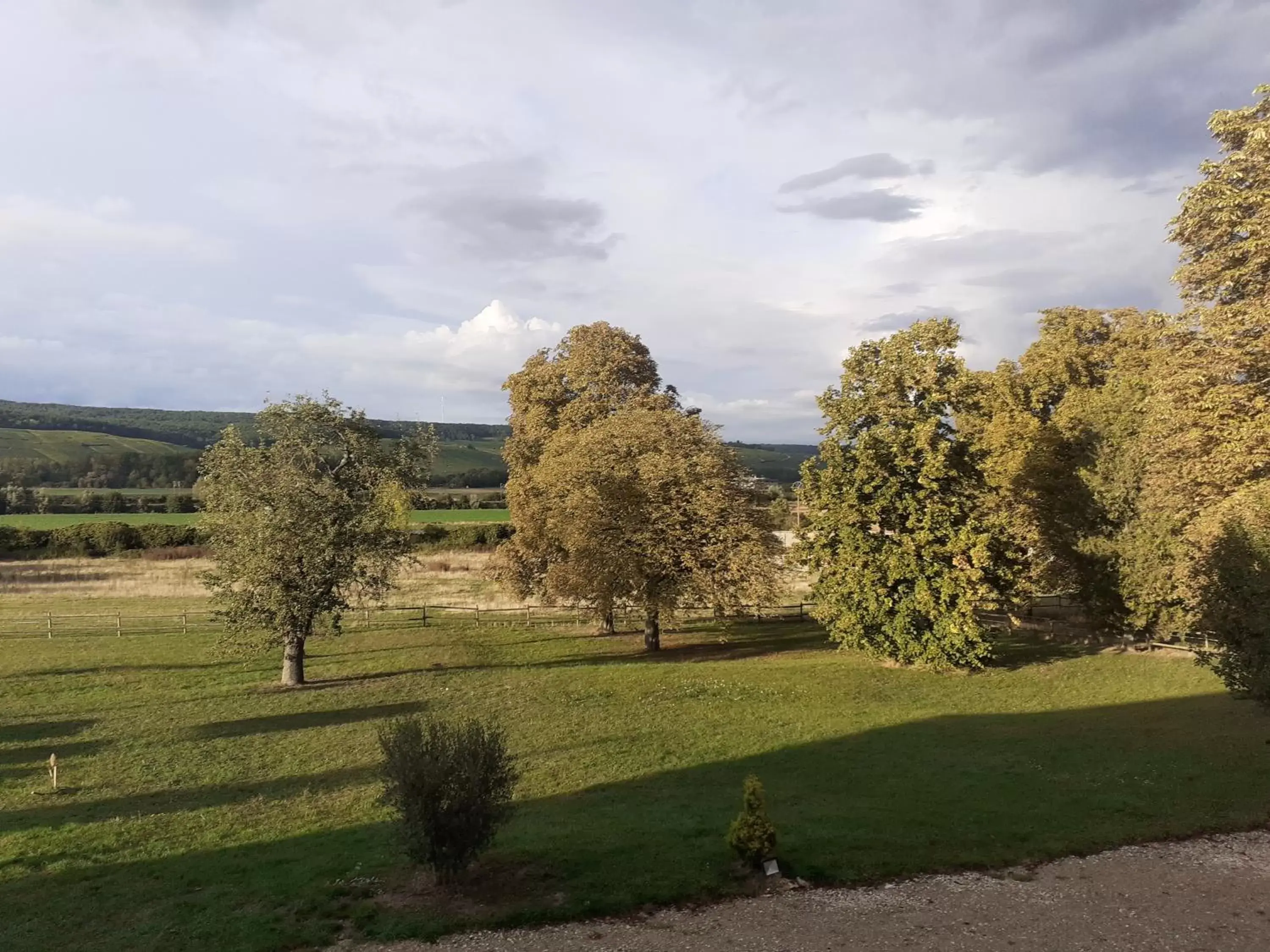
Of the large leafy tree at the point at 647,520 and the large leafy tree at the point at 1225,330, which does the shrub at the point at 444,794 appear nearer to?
the large leafy tree at the point at 647,520

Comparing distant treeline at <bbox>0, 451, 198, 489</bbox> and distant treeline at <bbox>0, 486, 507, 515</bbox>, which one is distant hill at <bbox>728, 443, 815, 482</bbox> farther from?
distant treeline at <bbox>0, 451, 198, 489</bbox>

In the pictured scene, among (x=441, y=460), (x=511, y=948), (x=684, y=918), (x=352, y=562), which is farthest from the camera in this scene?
(x=441, y=460)

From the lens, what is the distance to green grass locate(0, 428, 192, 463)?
457 feet

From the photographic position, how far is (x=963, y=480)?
2791 centimetres

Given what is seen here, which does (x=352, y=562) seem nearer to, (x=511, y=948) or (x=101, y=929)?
(x=101, y=929)

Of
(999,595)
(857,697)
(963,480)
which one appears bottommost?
(857,697)

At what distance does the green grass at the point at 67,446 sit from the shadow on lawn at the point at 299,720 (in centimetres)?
14398

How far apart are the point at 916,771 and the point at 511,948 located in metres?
10.3

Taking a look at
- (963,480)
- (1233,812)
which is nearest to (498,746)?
(1233,812)

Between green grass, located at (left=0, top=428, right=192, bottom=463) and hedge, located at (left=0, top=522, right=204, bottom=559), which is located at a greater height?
green grass, located at (left=0, top=428, right=192, bottom=463)

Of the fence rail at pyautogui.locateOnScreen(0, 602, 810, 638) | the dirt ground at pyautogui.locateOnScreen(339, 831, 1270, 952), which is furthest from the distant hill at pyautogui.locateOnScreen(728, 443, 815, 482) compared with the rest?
the dirt ground at pyautogui.locateOnScreen(339, 831, 1270, 952)

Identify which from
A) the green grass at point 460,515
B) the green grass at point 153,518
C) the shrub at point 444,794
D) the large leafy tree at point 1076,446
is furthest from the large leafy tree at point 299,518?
the green grass at point 460,515

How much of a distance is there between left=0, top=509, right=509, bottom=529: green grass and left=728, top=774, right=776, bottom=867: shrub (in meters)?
67.3

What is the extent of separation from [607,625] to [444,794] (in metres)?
28.2
